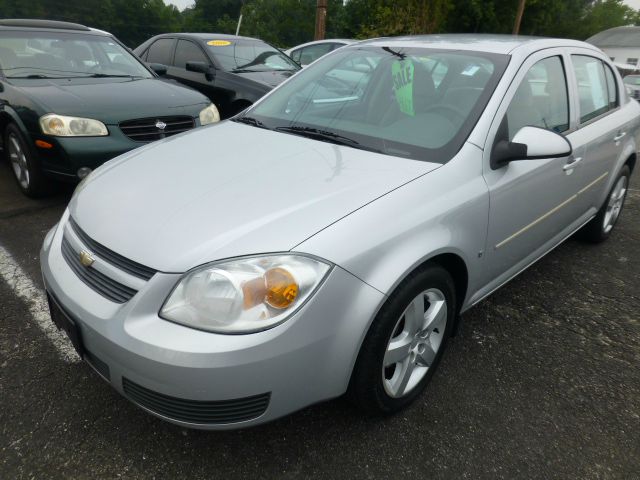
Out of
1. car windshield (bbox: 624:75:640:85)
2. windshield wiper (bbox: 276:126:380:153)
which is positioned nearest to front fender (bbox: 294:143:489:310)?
windshield wiper (bbox: 276:126:380:153)

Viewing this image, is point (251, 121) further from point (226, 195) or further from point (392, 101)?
point (226, 195)

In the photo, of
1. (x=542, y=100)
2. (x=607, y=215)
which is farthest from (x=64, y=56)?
(x=607, y=215)

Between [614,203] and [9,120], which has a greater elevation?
[9,120]

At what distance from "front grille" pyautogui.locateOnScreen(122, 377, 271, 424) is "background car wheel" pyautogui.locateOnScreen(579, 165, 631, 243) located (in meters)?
3.25

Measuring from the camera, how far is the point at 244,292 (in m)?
1.53

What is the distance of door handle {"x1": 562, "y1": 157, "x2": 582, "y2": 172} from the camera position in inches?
106

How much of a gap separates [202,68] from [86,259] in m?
5.30

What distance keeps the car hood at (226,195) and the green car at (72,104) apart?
173cm

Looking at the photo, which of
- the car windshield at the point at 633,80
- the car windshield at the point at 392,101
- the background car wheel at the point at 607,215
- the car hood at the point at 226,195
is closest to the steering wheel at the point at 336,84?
the car windshield at the point at 392,101

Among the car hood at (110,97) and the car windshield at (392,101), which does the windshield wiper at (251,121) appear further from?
the car hood at (110,97)

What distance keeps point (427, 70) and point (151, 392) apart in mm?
2021

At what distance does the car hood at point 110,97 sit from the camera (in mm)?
3947

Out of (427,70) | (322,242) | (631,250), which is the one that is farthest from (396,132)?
(631,250)

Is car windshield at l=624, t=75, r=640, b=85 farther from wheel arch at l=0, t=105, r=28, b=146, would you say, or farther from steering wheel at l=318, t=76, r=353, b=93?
wheel arch at l=0, t=105, r=28, b=146
